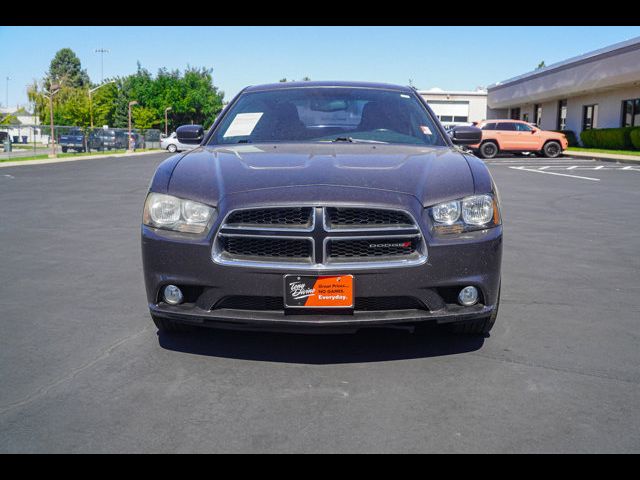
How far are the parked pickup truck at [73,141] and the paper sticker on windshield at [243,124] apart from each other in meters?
44.8

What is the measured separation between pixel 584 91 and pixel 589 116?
8.47 ft

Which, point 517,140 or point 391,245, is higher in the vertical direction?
point 517,140

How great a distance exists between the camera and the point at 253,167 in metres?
3.92

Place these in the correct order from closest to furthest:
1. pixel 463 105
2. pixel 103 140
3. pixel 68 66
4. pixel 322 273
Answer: pixel 322 273 → pixel 103 140 → pixel 463 105 → pixel 68 66

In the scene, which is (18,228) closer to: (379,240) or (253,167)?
(253,167)

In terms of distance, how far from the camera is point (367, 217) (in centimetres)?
352

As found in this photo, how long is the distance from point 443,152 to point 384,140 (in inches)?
24.9

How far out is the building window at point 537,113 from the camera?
49.7 m

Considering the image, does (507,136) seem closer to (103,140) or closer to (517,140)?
(517,140)

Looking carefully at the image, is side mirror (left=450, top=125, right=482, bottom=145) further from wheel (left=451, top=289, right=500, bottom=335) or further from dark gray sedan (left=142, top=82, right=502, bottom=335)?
wheel (left=451, top=289, right=500, bottom=335)

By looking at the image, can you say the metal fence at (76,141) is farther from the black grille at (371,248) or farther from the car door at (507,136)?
the black grille at (371,248)

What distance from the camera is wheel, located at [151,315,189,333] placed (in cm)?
395

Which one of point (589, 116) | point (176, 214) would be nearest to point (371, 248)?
point (176, 214)
